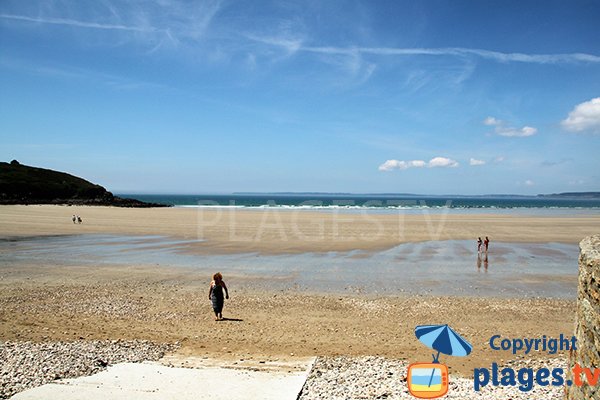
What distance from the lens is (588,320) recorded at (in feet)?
14.9

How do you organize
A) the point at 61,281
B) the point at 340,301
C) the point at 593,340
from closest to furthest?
1. the point at 593,340
2. the point at 340,301
3. the point at 61,281

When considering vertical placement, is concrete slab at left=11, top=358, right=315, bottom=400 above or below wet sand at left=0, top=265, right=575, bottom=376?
above

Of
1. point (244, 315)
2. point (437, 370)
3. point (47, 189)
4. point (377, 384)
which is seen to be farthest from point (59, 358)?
point (47, 189)

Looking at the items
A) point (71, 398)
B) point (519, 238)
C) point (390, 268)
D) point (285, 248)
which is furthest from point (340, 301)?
point (519, 238)

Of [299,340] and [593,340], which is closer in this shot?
[593,340]

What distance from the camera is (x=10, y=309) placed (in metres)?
14.0

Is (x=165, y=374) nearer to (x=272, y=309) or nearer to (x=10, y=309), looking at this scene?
(x=272, y=309)

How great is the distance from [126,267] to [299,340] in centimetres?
1405

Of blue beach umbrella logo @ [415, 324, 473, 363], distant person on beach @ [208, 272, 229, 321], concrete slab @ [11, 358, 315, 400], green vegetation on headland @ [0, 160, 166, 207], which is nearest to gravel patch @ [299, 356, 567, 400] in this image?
concrete slab @ [11, 358, 315, 400]

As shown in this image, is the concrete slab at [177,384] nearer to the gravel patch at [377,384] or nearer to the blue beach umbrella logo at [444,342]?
the gravel patch at [377,384]

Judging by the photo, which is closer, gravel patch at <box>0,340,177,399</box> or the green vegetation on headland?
gravel patch at <box>0,340,177,399</box>

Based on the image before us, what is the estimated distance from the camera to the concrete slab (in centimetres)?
746

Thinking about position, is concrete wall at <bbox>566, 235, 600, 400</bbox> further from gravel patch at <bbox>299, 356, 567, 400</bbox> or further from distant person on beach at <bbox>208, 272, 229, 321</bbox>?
distant person on beach at <bbox>208, 272, 229, 321</bbox>

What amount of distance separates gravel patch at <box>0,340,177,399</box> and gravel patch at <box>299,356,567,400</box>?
4.06 metres
